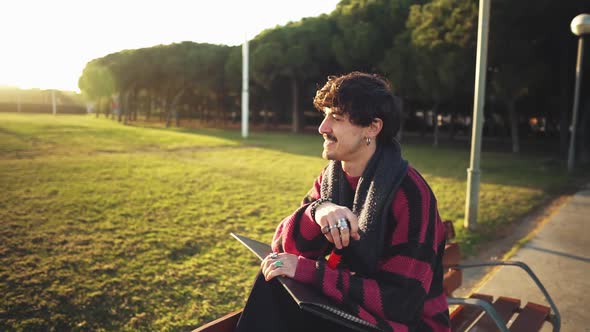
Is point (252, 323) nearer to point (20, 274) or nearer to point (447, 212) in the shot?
point (20, 274)

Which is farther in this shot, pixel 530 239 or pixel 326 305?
pixel 530 239

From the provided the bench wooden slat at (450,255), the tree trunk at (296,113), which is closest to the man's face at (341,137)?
the bench wooden slat at (450,255)

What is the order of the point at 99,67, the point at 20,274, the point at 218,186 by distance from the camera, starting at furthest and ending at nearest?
the point at 99,67
the point at 218,186
the point at 20,274

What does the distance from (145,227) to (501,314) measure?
4.53 metres

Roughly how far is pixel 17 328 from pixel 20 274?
102 cm

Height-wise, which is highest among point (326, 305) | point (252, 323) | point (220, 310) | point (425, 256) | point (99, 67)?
point (99, 67)

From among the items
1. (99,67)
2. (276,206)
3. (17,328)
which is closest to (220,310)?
(17,328)

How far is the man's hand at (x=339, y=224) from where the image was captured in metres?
1.57

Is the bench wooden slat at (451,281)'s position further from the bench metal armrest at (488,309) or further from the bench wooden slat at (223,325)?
the bench wooden slat at (223,325)

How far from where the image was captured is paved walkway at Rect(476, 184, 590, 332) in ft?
11.4

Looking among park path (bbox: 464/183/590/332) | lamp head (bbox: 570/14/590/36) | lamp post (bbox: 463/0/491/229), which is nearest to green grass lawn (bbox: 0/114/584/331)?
lamp post (bbox: 463/0/491/229)

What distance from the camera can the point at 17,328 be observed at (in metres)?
3.07

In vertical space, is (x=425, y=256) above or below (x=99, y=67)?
below

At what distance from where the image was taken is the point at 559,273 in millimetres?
4293
